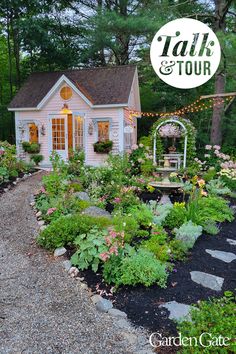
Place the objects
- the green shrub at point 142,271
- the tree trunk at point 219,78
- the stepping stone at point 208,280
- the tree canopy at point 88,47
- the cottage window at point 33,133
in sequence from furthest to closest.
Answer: the tree canopy at point 88,47, the cottage window at point 33,133, the tree trunk at point 219,78, the stepping stone at point 208,280, the green shrub at point 142,271

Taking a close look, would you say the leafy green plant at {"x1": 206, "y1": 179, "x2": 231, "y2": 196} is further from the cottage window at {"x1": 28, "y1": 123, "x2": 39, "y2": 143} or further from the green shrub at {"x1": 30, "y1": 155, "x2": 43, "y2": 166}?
the cottage window at {"x1": 28, "y1": 123, "x2": 39, "y2": 143}

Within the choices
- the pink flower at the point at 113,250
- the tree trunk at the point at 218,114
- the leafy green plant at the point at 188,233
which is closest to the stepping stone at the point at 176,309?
the pink flower at the point at 113,250

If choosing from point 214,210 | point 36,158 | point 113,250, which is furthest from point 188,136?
point 113,250

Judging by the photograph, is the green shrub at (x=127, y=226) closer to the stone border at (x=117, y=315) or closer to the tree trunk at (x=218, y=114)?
the stone border at (x=117, y=315)

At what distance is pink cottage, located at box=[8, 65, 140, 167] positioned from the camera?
38.5 feet

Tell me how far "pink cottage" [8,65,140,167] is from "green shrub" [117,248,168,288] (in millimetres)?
8295

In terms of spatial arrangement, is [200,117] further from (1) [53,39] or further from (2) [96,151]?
(1) [53,39]

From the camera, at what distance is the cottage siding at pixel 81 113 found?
1177 cm

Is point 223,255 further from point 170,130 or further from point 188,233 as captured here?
point 170,130

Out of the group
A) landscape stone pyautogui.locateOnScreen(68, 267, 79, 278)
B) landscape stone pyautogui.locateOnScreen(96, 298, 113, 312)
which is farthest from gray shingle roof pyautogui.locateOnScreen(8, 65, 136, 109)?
landscape stone pyautogui.locateOnScreen(96, 298, 113, 312)

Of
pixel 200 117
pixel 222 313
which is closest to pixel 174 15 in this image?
pixel 200 117

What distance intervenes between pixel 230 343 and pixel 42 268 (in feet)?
8.44

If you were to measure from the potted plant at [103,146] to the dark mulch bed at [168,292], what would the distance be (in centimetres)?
778

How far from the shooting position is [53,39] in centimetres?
1517
